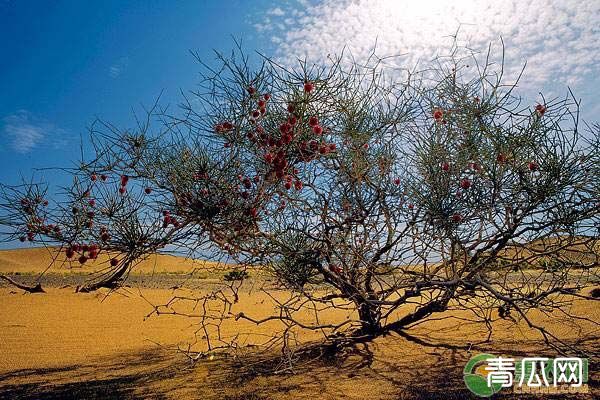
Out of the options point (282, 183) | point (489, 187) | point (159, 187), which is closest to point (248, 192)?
point (282, 183)

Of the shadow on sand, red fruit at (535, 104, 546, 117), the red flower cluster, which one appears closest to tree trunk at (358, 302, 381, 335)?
the shadow on sand

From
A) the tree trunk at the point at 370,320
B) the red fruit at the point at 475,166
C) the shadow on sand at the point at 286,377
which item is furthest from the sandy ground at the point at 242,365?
the red fruit at the point at 475,166

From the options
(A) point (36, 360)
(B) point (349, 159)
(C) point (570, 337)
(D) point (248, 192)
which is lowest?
(A) point (36, 360)

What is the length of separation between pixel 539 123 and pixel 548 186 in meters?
0.57

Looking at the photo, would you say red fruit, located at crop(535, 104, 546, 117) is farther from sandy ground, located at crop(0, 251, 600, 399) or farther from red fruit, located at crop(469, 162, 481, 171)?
sandy ground, located at crop(0, 251, 600, 399)

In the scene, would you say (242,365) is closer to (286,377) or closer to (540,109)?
(286,377)

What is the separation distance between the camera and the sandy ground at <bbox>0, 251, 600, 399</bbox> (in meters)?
4.38

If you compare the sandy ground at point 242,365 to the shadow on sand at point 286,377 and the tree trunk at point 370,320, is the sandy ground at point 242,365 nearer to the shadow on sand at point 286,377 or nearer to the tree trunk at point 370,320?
the shadow on sand at point 286,377

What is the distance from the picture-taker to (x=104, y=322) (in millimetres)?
9688

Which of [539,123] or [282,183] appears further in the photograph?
[282,183]

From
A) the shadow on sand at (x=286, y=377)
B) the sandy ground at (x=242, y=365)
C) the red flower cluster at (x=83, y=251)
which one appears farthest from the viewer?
the sandy ground at (x=242, y=365)

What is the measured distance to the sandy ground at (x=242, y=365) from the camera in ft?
14.4

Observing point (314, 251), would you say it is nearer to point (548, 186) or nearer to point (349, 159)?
point (349, 159)

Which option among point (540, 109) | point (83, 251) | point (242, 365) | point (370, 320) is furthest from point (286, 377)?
point (540, 109)
